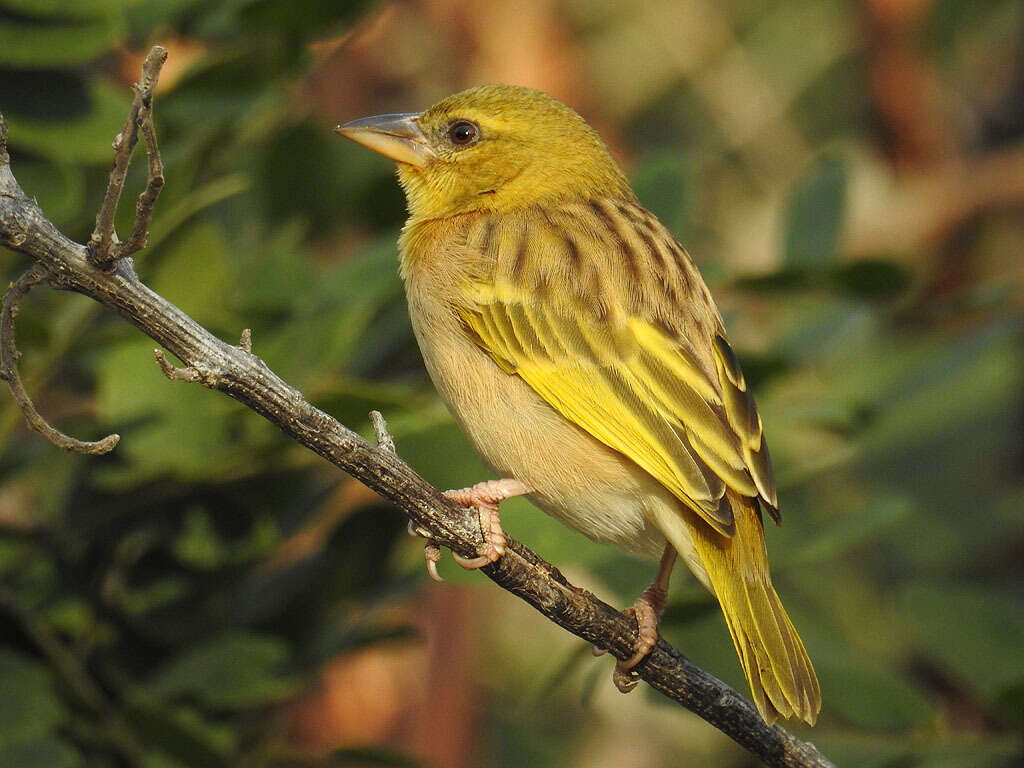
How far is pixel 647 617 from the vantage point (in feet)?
8.35

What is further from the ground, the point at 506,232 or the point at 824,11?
the point at 824,11

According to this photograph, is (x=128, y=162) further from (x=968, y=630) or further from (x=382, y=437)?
(x=968, y=630)

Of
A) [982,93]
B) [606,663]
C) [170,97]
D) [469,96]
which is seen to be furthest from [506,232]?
[982,93]

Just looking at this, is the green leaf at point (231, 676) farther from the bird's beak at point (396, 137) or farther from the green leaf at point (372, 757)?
the bird's beak at point (396, 137)

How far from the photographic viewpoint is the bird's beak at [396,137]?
3230mm

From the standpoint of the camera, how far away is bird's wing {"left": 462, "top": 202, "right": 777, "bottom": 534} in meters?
2.66

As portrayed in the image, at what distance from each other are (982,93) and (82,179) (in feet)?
13.3

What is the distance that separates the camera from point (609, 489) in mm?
2701

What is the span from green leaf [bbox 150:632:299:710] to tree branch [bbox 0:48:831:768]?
1.79ft

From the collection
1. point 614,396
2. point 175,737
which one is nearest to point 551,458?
point 614,396

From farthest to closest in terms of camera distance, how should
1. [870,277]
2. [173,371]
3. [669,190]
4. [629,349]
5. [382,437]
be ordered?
1. [669,190]
2. [870,277]
3. [629,349]
4. [382,437]
5. [173,371]

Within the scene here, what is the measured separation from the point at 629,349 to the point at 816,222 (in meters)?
0.79

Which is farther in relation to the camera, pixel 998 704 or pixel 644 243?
pixel 644 243

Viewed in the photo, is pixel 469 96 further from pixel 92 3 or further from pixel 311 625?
pixel 311 625
